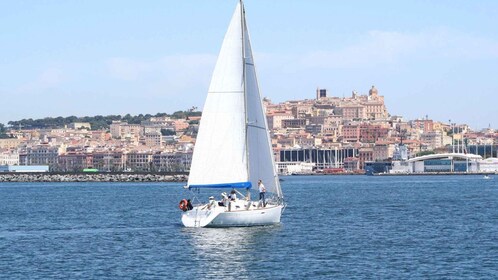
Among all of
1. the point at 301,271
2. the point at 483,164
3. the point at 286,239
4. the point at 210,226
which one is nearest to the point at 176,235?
the point at 210,226

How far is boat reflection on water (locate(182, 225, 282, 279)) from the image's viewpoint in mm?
28916

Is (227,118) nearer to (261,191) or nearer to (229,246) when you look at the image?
(261,191)

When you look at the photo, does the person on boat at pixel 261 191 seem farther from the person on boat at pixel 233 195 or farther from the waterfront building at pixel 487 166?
the waterfront building at pixel 487 166

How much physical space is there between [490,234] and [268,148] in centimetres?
751

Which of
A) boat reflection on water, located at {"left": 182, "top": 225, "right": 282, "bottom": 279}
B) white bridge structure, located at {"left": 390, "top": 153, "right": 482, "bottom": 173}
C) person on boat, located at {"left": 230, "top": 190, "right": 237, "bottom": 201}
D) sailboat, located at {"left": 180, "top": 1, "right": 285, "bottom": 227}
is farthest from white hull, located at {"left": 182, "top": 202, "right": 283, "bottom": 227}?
white bridge structure, located at {"left": 390, "top": 153, "right": 482, "bottom": 173}

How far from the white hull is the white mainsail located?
0.90m

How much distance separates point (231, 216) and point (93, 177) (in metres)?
105

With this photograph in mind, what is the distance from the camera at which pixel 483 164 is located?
622ft

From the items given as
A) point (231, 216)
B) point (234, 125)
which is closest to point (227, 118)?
point (234, 125)

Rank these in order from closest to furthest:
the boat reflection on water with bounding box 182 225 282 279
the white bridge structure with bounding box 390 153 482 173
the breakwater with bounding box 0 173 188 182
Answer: the boat reflection on water with bounding box 182 225 282 279, the breakwater with bounding box 0 173 188 182, the white bridge structure with bounding box 390 153 482 173

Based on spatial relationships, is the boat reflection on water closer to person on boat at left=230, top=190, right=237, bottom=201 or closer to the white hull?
the white hull

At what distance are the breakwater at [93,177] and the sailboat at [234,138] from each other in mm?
94982

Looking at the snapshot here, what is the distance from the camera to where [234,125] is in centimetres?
3819

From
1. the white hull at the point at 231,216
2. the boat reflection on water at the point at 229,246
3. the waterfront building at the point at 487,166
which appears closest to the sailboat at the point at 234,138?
the white hull at the point at 231,216
